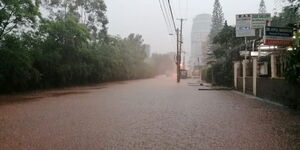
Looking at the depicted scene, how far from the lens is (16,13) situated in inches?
832

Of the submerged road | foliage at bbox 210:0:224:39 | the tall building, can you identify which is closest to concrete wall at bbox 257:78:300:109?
the submerged road

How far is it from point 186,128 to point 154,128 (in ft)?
2.42

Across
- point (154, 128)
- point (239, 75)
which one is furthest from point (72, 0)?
point (154, 128)

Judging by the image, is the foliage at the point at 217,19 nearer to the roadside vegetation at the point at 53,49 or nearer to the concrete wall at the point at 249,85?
the roadside vegetation at the point at 53,49

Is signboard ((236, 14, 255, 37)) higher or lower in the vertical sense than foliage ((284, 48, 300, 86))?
higher

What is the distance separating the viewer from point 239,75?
23.4 meters

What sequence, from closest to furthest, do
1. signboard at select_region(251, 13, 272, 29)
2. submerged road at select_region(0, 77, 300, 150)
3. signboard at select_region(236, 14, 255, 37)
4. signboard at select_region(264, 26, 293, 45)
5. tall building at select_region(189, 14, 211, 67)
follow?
submerged road at select_region(0, 77, 300, 150) < signboard at select_region(264, 26, 293, 45) < signboard at select_region(251, 13, 272, 29) < signboard at select_region(236, 14, 255, 37) < tall building at select_region(189, 14, 211, 67)

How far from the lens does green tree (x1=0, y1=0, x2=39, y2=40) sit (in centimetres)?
2034

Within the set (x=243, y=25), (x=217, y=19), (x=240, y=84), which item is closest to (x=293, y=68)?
(x=243, y=25)

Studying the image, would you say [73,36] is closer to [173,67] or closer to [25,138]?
[25,138]

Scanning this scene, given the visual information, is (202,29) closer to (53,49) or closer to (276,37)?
(53,49)

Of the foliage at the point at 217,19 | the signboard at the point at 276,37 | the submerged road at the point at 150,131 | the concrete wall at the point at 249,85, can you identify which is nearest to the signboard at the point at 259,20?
the concrete wall at the point at 249,85

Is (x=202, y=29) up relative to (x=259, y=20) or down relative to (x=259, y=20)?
up

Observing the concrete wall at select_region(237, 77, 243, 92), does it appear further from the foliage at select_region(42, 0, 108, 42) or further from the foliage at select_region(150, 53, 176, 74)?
the foliage at select_region(150, 53, 176, 74)
